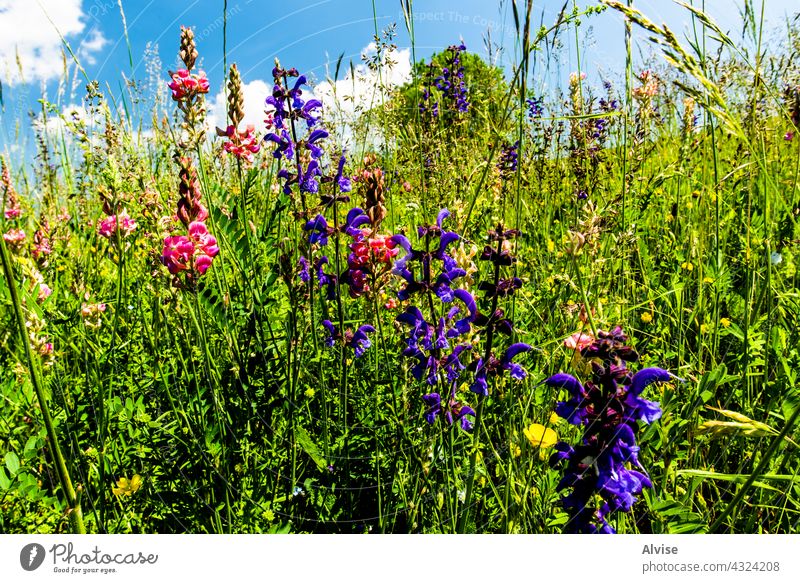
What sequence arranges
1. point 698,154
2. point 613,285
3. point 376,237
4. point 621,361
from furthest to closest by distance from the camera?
point 698,154 < point 613,285 < point 376,237 < point 621,361

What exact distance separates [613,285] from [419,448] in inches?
56.9

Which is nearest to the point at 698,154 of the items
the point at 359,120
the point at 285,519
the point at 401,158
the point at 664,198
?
the point at 664,198

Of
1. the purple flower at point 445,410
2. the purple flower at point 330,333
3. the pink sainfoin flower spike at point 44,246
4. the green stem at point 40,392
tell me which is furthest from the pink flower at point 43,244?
the purple flower at point 445,410

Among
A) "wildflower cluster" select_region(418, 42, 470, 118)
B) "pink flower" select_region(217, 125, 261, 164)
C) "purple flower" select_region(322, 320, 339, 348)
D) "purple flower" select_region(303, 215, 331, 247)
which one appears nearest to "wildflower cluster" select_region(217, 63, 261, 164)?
"pink flower" select_region(217, 125, 261, 164)

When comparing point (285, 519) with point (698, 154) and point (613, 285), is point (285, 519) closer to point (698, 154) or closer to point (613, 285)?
point (613, 285)

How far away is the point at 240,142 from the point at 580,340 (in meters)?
1.86

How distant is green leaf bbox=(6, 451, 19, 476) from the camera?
4.92 feet

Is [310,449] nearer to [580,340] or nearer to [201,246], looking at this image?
[201,246]

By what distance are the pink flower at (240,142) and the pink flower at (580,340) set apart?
1.72 metres

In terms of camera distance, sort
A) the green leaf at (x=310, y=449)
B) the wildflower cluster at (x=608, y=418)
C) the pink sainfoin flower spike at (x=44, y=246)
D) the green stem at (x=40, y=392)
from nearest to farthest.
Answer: the green stem at (x=40, y=392), the wildflower cluster at (x=608, y=418), the green leaf at (x=310, y=449), the pink sainfoin flower spike at (x=44, y=246)

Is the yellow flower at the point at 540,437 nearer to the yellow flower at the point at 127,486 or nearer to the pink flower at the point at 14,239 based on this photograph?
the yellow flower at the point at 127,486

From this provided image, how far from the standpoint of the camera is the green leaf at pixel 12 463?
150 centimetres

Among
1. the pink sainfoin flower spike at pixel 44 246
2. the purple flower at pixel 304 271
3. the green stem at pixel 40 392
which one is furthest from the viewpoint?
the pink sainfoin flower spike at pixel 44 246
